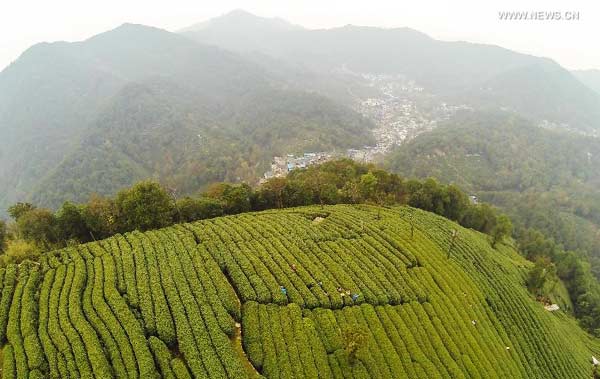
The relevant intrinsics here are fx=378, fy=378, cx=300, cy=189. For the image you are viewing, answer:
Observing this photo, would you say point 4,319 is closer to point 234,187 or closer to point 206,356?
point 206,356

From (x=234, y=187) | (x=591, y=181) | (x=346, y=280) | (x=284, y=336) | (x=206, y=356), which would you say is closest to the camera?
(x=206, y=356)

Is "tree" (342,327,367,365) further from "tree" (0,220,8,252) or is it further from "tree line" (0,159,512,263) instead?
"tree" (0,220,8,252)

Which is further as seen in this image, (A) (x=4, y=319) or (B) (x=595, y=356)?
(B) (x=595, y=356)

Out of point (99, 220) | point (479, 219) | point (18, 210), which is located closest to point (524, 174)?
point (479, 219)

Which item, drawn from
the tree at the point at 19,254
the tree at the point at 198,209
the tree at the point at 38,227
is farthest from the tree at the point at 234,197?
the tree at the point at 19,254

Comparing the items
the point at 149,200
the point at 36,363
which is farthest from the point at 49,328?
the point at 149,200

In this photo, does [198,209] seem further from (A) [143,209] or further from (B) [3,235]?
(B) [3,235]

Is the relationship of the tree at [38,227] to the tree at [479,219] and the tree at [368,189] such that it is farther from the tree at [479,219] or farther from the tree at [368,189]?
the tree at [479,219]
